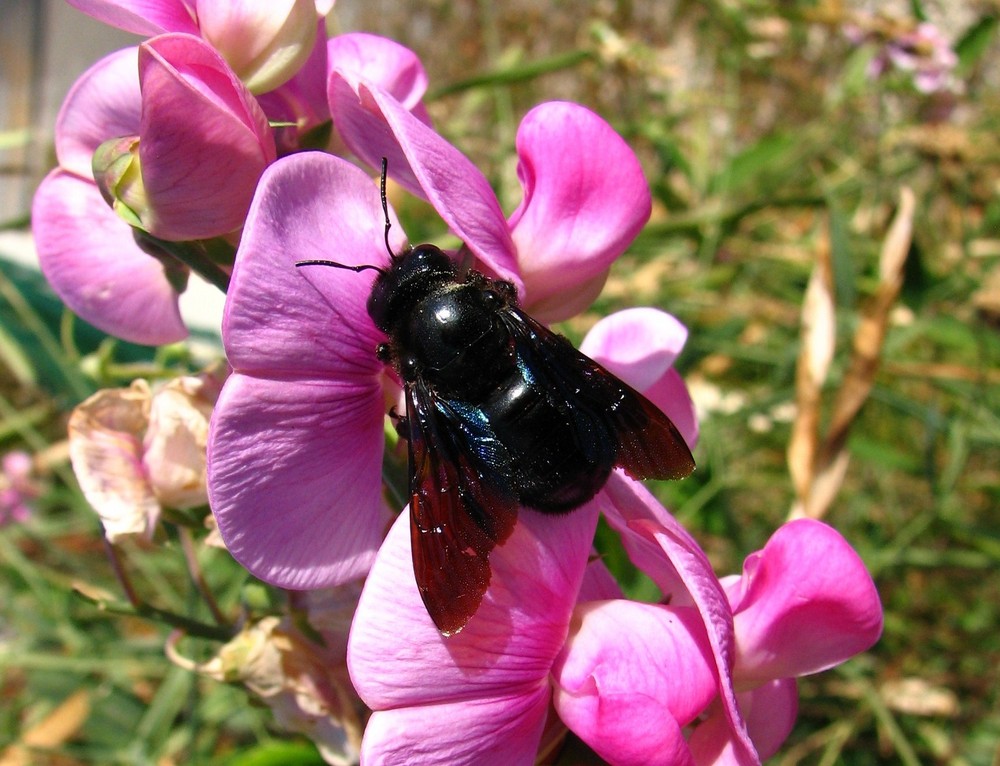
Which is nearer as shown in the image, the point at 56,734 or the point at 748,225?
the point at 56,734

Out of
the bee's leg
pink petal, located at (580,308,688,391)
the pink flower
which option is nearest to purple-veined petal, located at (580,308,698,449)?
pink petal, located at (580,308,688,391)

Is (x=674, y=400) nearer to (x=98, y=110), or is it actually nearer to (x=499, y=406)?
(x=499, y=406)

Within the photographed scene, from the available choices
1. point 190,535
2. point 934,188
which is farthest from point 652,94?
point 190,535

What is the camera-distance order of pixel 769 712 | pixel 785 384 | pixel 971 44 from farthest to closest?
pixel 971 44 → pixel 785 384 → pixel 769 712

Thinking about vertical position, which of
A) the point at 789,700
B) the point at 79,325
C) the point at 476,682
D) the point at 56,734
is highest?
the point at 476,682

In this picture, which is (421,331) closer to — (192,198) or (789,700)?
(192,198)

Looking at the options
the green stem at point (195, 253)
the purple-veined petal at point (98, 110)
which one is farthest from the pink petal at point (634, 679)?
the purple-veined petal at point (98, 110)

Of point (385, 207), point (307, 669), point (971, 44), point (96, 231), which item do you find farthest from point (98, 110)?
point (971, 44)
